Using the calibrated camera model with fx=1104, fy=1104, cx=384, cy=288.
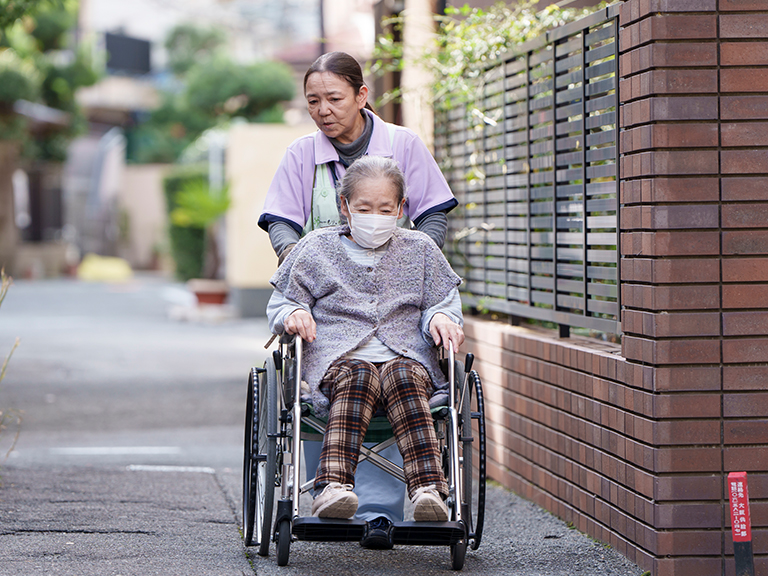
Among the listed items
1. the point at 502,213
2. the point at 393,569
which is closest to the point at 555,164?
the point at 502,213

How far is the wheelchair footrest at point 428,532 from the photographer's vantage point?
3.39 metres

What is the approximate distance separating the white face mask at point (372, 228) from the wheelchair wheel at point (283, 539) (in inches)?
38.1

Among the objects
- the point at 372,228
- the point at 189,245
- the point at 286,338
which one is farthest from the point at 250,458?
the point at 189,245

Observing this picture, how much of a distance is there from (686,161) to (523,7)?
8.10 feet

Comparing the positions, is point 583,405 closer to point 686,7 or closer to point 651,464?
point 651,464

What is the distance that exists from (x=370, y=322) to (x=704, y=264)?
1.11 m

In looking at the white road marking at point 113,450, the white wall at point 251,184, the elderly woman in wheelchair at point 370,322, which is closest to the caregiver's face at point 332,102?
the elderly woman in wheelchair at point 370,322

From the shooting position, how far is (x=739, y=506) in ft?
11.0

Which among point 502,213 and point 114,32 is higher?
point 114,32

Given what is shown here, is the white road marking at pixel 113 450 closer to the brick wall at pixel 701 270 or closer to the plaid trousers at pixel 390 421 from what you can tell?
the plaid trousers at pixel 390 421

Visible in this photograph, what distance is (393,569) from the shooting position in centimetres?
380

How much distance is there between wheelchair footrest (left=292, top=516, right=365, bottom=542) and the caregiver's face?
1.47 meters

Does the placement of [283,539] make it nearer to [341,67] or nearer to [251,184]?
[341,67]

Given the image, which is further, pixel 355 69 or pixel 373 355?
pixel 355 69
